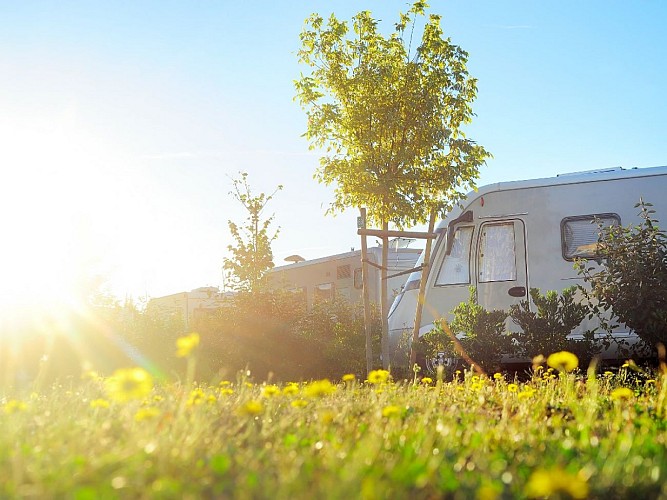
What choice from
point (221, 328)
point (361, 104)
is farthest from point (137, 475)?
point (221, 328)

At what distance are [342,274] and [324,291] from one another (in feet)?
3.15

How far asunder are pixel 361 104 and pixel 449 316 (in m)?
A: 3.20

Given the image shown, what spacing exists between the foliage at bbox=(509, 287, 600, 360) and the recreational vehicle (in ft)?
22.2

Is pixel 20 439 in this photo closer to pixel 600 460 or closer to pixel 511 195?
pixel 600 460

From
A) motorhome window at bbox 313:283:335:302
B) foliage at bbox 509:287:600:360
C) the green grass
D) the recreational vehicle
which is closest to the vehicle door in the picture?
foliage at bbox 509:287:600:360

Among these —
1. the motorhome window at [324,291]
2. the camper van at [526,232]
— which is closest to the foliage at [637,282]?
the camper van at [526,232]

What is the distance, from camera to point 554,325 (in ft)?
31.6

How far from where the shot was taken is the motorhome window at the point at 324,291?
20344mm

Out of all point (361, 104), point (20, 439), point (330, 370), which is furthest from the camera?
point (330, 370)

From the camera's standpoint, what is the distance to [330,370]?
13.1 m

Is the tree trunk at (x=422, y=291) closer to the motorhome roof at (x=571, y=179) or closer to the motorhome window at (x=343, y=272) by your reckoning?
the motorhome roof at (x=571, y=179)

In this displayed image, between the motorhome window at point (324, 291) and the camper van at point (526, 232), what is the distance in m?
8.91

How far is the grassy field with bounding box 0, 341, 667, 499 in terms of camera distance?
2.61m

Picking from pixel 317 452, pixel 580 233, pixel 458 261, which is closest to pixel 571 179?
pixel 580 233
